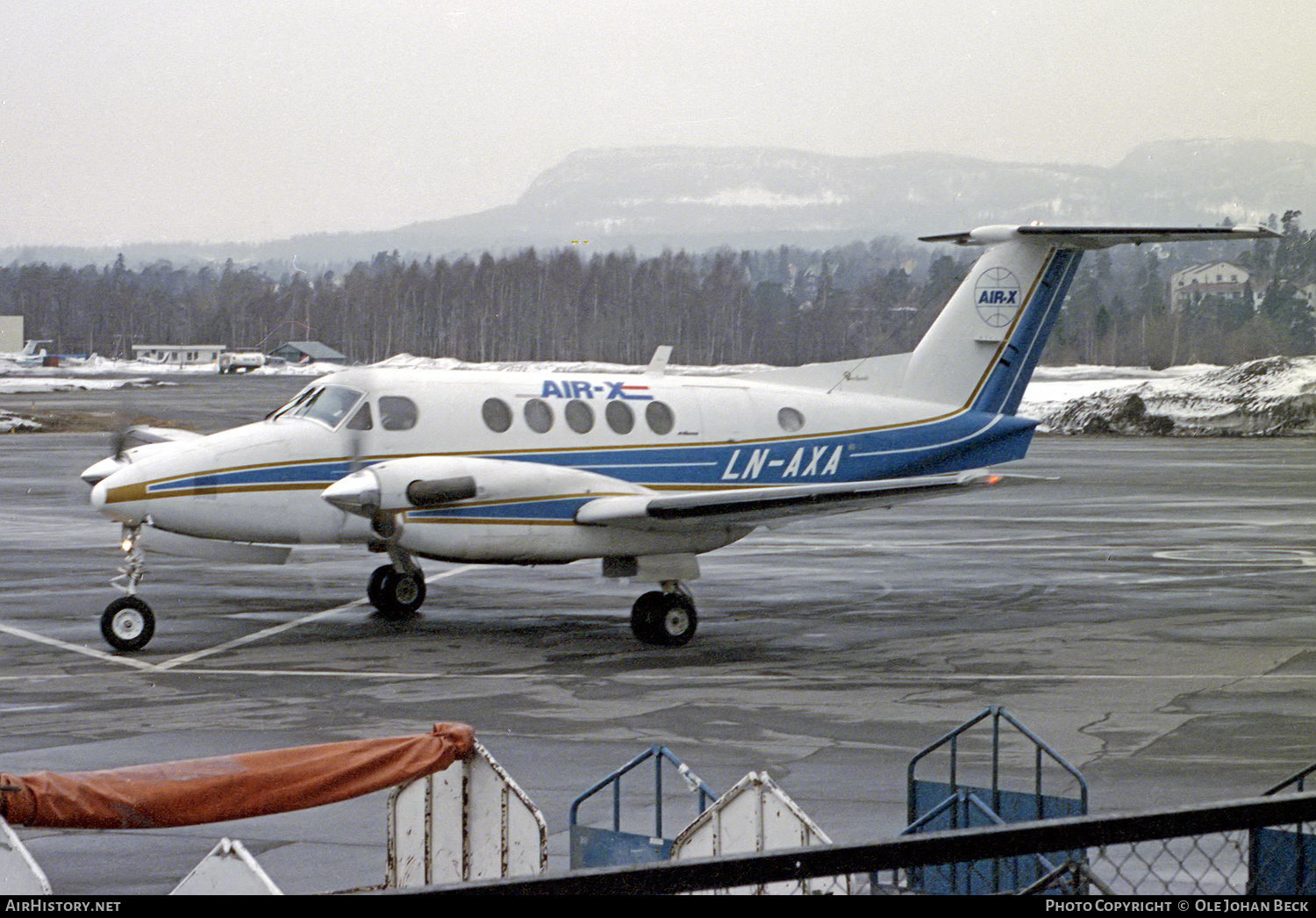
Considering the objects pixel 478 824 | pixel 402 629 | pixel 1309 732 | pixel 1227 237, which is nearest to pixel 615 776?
pixel 478 824

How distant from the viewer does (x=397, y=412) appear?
50.4ft

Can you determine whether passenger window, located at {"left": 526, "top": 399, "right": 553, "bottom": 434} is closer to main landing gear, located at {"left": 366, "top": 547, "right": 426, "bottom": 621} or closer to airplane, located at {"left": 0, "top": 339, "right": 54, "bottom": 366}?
main landing gear, located at {"left": 366, "top": 547, "right": 426, "bottom": 621}

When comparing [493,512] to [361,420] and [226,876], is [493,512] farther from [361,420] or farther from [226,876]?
[226,876]

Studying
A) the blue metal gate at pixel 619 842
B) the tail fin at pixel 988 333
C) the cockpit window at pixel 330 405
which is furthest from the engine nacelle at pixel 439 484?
the blue metal gate at pixel 619 842

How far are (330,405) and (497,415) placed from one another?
178 cm

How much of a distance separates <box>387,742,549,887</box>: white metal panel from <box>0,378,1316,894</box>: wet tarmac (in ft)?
3.64

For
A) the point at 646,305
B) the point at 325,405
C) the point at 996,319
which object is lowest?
the point at 325,405

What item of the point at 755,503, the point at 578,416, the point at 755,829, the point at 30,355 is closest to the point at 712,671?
the point at 755,503

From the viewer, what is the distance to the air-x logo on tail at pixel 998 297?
18531 mm

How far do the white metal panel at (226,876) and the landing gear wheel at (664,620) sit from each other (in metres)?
10.6

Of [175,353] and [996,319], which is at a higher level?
[996,319]

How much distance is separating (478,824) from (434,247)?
27.1 m

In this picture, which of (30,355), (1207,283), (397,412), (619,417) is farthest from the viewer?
(30,355)

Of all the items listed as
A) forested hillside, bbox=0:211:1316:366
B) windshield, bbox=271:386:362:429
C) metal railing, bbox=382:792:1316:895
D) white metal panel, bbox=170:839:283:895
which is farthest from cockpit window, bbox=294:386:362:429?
metal railing, bbox=382:792:1316:895
